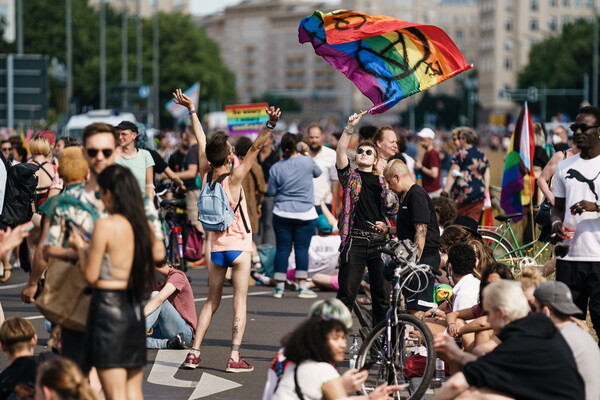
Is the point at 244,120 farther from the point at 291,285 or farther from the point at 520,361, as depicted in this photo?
the point at 520,361

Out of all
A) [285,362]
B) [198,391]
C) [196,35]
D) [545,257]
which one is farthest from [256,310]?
[196,35]

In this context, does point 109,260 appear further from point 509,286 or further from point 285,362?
point 509,286

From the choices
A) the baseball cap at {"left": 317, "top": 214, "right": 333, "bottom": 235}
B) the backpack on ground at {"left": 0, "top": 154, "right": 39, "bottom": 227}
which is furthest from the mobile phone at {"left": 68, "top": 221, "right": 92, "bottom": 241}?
the baseball cap at {"left": 317, "top": 214, "right": 333, "bottom": 235}

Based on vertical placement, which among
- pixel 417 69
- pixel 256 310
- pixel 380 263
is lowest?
pixel 256 310

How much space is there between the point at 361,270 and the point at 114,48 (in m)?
94.6

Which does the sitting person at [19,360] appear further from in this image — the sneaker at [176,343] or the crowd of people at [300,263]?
the sneaker at [176,343]

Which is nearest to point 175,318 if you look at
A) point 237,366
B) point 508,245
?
point 237,366

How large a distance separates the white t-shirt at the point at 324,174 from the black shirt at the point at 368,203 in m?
6.43

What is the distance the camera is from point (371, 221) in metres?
10.4

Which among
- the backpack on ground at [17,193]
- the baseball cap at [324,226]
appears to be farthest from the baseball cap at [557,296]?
the baseball cap at [324,226]

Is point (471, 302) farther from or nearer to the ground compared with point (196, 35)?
nearer to the ground

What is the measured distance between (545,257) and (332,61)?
3.82 metres

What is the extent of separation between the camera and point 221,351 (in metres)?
11.2

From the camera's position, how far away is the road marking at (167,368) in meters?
9.75
